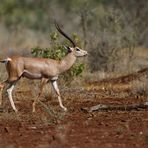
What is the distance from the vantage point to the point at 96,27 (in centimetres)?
2773

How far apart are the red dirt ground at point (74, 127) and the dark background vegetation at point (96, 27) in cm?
676

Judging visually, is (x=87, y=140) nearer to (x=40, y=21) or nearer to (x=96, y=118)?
(x=96, y=118)

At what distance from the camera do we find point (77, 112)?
1366 cm

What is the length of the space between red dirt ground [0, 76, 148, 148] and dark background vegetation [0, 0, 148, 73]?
6758mm

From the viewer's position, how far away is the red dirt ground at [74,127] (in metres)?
10.3

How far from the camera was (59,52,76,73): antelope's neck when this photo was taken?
1502 cm

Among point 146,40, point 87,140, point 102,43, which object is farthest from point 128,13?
point 87,140

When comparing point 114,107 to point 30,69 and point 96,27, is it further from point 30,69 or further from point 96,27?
point 96,27

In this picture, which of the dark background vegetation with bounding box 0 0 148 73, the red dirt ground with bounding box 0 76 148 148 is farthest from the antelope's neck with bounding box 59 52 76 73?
the dark background vegetation with bounding box 0 0 148 73

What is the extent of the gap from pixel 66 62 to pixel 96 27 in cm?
1271

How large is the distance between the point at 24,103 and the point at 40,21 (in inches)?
1521

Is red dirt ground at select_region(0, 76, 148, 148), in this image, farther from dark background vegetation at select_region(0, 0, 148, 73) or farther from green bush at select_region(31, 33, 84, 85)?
dark background vegetation at select_region(0, 0, 148, 73)

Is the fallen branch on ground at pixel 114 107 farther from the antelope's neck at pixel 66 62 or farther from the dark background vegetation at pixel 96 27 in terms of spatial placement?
the dark background vegetation at pixel 96 27

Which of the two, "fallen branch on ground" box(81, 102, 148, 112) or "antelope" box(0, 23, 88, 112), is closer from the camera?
"fallen branch on ground" box(81, 102, 148, 112)
